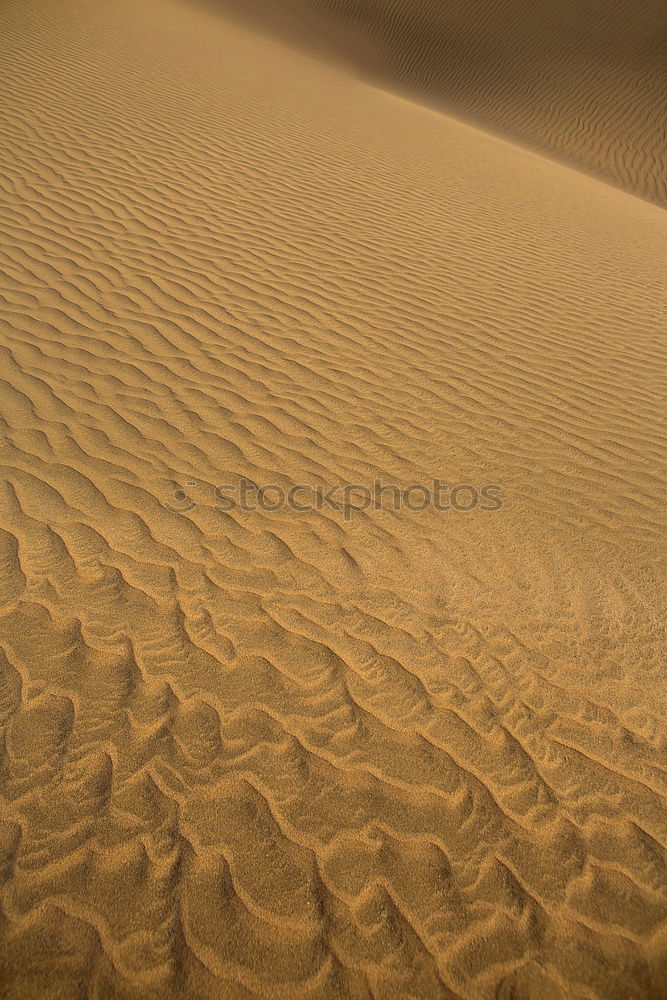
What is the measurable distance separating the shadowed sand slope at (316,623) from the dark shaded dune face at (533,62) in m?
→ 12.8

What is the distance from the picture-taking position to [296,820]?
8.64ft

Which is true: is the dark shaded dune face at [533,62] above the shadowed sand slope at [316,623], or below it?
above

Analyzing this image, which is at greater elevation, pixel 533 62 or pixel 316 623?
pixel 533 62

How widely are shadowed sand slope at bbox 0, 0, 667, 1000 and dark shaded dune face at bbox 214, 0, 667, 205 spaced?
41.9ft

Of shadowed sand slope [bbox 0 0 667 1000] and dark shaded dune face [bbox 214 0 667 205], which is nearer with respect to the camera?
shadowed sand slope [bbox 0 0 667 1000]

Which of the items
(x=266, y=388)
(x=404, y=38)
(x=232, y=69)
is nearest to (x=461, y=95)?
(x=404, y=38)

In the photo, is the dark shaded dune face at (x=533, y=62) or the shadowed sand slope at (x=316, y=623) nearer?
the shadowed sand slope at (x=316, y=623)

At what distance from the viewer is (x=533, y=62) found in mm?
20016

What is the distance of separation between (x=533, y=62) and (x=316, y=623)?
22975mm

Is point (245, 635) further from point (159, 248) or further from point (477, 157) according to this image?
point (477, 157)

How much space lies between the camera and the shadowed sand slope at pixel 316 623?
234cm

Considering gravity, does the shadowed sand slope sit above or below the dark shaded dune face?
below

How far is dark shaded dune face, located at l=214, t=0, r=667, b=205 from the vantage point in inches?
700

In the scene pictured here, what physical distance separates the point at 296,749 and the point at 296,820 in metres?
0.32
